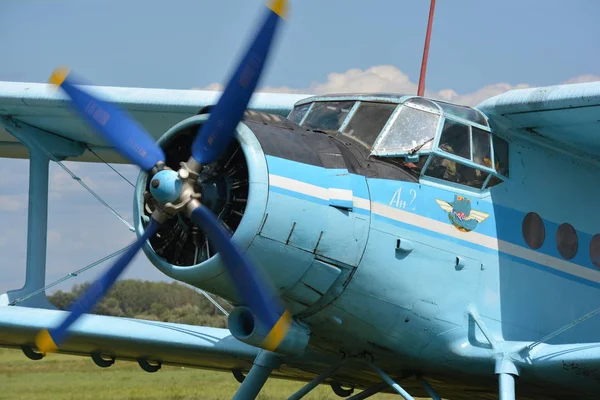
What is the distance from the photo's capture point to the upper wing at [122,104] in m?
12.7

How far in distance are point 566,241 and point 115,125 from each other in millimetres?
4629

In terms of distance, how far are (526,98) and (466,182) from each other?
1.12 meters

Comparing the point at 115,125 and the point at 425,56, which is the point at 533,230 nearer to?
the point at 115,125

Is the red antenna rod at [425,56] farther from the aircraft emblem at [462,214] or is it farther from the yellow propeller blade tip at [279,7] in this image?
the yellow propeller blade tip at [279,7]

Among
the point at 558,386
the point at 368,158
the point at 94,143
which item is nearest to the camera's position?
the point at 368,158

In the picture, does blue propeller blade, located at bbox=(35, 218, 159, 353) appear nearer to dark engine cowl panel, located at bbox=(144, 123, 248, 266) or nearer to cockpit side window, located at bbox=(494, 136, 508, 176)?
dark engine cowl panel, located at bbox=(144, 123, 248, 266)

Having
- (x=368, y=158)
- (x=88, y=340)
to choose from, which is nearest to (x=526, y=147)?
(x=368, y=158)

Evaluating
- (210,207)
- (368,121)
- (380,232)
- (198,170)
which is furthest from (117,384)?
(198,170)

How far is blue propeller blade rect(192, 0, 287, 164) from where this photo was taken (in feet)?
24.6

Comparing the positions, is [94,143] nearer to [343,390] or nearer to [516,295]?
[343,390]

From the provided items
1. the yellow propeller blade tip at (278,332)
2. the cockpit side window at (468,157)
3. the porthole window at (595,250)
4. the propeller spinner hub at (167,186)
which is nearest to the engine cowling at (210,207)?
the propeller spinner hub at (167,186)

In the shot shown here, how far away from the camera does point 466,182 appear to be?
30.0 feet

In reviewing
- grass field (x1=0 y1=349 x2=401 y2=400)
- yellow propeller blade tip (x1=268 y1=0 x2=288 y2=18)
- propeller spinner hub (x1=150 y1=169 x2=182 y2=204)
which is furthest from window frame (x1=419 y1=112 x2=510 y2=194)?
grass field (x1=0 y1=349 x2=401 y2=400)

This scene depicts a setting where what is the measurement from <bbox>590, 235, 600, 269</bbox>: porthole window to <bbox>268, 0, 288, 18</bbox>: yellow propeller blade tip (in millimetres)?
4452
